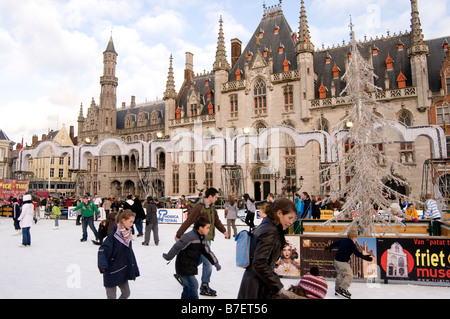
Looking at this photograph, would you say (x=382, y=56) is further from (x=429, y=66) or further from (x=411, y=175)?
(x=411, y=175)

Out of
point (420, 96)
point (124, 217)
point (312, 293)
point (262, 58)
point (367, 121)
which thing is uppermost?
point (262, 58)

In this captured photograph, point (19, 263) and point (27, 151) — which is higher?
point (27, 151)

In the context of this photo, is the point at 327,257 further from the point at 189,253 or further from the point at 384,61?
the point at 384,61

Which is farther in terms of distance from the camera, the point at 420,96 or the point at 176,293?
the point at 420,96

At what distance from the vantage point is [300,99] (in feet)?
110

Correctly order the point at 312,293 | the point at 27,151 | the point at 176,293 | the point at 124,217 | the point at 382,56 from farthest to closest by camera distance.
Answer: the point at 382,56 < the point at 27,151 < the point at 176,293 < the point at 124,217 < the point at 312,293

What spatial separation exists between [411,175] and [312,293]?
29672 millimetres

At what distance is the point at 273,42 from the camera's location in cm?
3838

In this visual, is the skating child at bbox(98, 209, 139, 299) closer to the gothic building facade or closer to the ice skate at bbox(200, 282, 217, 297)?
the ice skate at bbox(200, 282, 217, 297)

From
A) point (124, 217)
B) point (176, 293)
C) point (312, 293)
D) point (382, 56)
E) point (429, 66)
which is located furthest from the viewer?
point (382, 56)

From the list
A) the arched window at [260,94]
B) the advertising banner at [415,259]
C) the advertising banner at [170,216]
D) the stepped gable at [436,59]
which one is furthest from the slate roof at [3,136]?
the advertising banner at [415,259]

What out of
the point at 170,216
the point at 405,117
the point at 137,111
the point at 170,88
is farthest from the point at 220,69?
the point at 170,216

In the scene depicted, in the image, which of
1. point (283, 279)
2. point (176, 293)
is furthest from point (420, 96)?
point (176, 293)

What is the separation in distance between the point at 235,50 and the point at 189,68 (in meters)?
9.30
